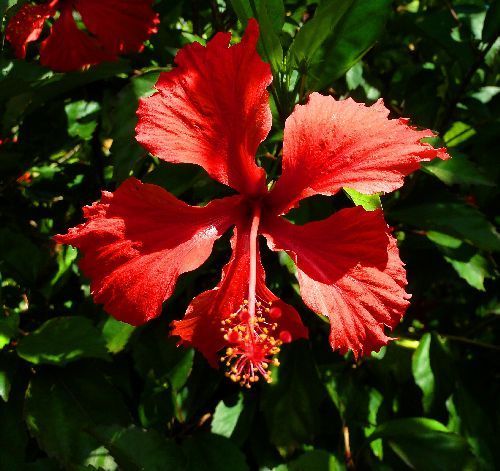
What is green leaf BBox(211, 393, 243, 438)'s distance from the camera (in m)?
1.49

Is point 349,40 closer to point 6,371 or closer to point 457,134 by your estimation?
point 457,134

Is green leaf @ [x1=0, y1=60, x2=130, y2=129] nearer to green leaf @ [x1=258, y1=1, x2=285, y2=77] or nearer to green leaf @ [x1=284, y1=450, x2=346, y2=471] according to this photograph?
green leaf @ [x1=258, y1=1, x2=285, y2=77]

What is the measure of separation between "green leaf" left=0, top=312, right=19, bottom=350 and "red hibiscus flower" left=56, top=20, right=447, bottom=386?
0.40 meters

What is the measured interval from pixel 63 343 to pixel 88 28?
76cm

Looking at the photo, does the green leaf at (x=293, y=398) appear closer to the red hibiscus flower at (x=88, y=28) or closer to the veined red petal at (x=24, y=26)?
the red hibiscus flower at (x=88, y=28)

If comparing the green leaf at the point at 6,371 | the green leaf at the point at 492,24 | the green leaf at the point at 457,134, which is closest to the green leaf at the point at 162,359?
the green leaf at the point at 6,371

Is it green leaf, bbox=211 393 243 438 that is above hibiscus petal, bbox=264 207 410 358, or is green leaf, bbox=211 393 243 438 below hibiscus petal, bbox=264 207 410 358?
below

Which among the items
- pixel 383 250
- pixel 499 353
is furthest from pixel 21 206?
pixel 499 353

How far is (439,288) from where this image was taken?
2.52 m

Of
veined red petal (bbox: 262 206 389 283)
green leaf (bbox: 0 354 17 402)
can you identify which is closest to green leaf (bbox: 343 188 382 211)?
veined red petal (bbox: 262 206 389 283)

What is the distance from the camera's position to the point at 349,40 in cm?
104

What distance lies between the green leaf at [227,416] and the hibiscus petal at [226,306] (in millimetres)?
568

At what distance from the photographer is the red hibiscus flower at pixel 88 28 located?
4.37 ft

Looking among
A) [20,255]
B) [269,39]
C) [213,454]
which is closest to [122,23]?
[269,39]
